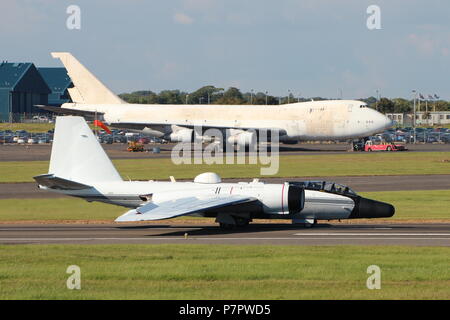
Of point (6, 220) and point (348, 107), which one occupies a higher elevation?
point (348, 107)

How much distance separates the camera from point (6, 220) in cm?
3862

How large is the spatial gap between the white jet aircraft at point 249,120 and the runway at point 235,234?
52.1 meters

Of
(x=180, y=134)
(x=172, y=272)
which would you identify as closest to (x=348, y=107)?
(x=180, y=134)

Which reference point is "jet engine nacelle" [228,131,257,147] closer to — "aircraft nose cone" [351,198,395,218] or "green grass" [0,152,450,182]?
"green grass" [0,152,450,182]

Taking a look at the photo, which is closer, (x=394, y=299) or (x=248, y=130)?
(x=394, y=299)

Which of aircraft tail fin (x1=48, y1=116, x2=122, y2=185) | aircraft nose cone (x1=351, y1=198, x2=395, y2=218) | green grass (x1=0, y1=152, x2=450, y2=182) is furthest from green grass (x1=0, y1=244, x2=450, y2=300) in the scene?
green grass (x1=0, y1=152, x2=450, y2=182)

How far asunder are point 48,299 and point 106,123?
74.5 metres

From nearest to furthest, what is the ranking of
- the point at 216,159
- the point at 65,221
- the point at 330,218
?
the point at 330,218 < the point at 65,221 < the point at 216,159

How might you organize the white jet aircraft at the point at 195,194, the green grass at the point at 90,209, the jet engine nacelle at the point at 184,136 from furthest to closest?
the jet engine nacelle at the point at 184,136
the green grass at the point at 90,209
the white jet aircraft at the point at 195,194

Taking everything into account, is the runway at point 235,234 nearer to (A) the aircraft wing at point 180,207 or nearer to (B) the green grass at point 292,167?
(A) the aircraft wing at point 180,207

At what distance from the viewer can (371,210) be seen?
108 feet

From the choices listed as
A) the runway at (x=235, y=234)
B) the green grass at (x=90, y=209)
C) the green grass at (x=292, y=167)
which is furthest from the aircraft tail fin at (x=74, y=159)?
the green grass at (x=292, y=167)

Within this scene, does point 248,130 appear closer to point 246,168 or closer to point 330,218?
point 246,168

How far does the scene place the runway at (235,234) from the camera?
95.3 feet
